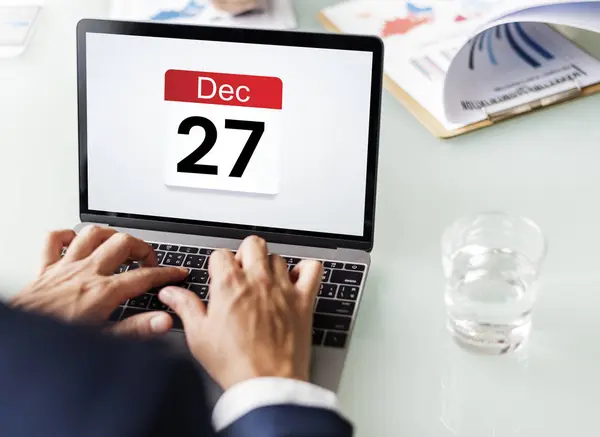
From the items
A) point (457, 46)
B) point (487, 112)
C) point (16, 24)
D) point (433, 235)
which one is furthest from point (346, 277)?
point (16, 24)

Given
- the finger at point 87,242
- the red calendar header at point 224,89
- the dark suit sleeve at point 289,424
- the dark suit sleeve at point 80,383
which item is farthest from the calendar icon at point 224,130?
the dark suit sleeve at point 80,383

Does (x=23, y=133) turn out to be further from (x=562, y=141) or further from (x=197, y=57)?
(x=562, y=141)

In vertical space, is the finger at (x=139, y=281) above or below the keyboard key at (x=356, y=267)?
below

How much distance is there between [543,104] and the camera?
3.90ft

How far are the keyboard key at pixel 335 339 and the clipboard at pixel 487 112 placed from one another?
360 mm

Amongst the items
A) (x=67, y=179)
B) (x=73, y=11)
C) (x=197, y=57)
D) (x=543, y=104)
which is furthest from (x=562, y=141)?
(x=73, y=11)

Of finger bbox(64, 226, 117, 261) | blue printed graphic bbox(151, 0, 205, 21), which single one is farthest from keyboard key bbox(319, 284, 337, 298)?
blue printed graphic bbox(151, 0, 205, 21)

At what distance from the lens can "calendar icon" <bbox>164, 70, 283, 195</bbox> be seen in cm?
100

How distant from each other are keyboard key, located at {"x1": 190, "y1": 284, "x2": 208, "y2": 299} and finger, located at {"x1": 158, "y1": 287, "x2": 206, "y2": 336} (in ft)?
0.08

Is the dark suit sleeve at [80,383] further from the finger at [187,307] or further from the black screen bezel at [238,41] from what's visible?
the black screen bezel at [238,41]

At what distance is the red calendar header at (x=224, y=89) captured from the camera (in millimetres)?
999

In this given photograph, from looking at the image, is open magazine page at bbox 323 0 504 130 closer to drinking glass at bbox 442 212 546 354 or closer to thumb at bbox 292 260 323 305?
drinking glass at bbox 442 212 546 354

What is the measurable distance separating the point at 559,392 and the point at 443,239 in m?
0.22

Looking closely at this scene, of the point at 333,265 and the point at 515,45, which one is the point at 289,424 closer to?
the point at 333,265
